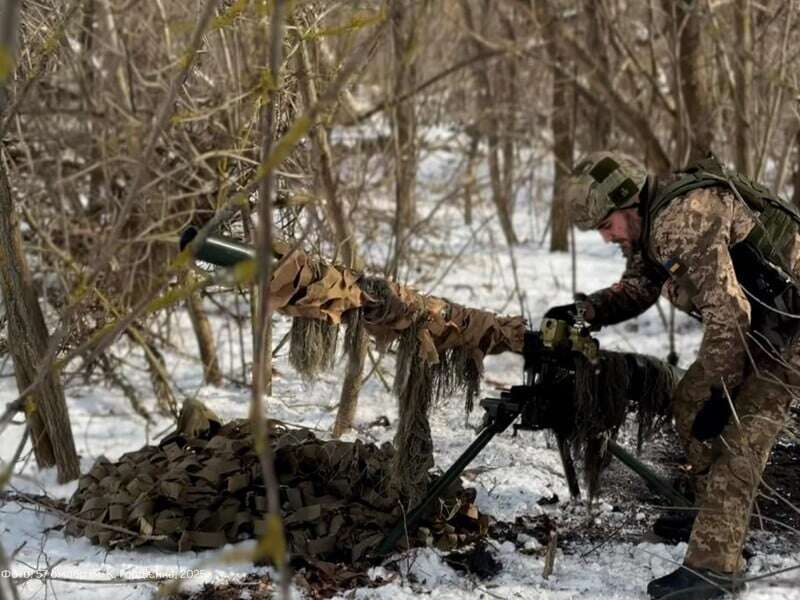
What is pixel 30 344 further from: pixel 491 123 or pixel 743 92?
pixel 491 123

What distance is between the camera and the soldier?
3234 mm

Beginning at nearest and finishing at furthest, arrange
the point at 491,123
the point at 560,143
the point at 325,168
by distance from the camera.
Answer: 1. the point at 325,168
2. the point at 560,143
3. the point at 491,123

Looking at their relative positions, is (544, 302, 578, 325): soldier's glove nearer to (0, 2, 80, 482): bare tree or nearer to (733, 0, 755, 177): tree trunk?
(0, 2, 80, 482): bare tree

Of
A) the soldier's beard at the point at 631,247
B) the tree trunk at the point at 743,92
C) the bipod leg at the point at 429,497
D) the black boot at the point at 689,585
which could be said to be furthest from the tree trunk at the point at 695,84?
the black boot at the point at 689,585

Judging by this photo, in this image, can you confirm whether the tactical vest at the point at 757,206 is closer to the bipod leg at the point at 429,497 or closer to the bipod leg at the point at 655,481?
the bipod leg at the point at 655,481

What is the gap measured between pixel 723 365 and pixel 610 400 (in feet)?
1.75

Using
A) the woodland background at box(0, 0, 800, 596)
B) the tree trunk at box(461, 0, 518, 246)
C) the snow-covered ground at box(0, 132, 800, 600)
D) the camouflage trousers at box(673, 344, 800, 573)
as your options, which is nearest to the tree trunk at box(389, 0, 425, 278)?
the woodland background at box(0, 0, 800, 596)

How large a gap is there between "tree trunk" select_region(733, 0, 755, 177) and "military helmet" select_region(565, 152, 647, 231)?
312 cm

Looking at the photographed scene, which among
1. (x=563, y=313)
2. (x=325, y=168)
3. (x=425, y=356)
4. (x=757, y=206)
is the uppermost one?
(x=325, y=168)

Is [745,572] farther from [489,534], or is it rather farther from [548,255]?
[548,255]

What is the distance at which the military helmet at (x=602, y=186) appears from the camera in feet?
11.9

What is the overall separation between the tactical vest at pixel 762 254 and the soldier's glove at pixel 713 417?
34cm

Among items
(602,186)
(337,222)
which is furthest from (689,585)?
(337,222)

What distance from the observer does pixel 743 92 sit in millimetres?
6535
